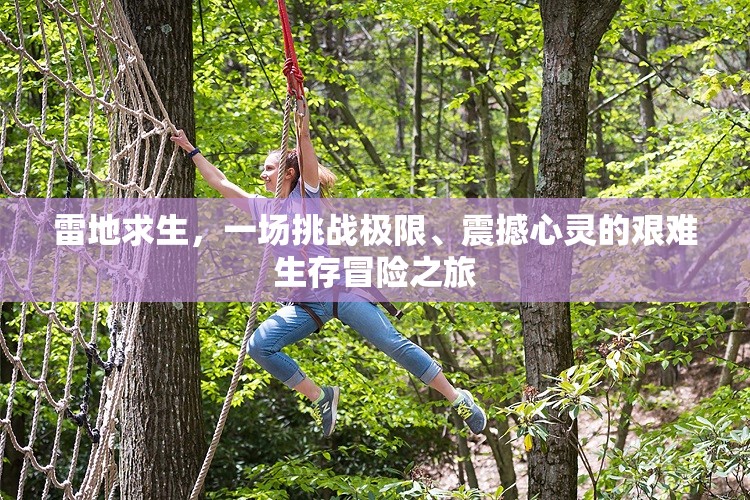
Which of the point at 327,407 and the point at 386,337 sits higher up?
the point at 386,337

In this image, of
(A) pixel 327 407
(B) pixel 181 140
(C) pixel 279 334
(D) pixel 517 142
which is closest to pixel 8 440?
(D) pixel 517 142

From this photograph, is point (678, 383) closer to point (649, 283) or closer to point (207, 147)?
point (649, 283)

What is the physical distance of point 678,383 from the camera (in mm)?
9242

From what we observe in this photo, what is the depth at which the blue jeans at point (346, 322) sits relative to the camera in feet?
8.71

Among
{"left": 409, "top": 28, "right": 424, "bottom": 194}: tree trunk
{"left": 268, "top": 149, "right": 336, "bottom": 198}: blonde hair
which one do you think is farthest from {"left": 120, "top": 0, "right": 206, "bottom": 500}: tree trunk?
{"left": 409, "top": 28, "right": 424, "bottom": 194}: tree trunk

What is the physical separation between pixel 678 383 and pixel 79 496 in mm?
7813

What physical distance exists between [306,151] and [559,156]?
1118mm

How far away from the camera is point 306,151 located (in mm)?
2582

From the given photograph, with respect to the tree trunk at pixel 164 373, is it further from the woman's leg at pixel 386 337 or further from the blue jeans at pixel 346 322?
the woman's leg at pixel 386 337

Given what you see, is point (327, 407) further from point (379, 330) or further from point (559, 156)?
point (559, 156)

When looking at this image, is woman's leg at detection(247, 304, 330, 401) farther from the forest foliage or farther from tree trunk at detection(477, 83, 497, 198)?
tree trunk at detection(477, 83, 497, 198)

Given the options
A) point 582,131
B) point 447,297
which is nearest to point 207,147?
point 447,297

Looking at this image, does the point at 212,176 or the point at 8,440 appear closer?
the point at 212,176

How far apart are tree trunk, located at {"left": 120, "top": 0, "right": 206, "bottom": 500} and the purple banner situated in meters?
0.15
